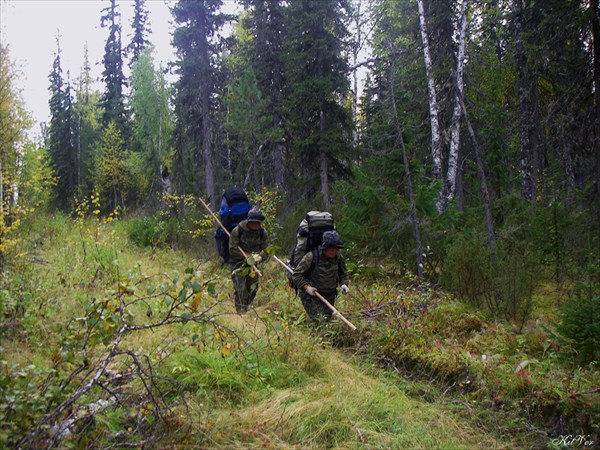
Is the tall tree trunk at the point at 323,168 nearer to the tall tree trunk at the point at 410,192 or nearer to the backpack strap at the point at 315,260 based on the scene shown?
the tall tree trunk at the point at 410,192

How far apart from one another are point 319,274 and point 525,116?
353 inches

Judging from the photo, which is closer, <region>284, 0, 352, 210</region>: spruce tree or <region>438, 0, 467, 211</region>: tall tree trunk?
<region>438, 0, 467, 211</region>: tall tree trunk

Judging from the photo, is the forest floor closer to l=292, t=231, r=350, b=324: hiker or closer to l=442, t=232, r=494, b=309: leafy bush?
l=292, t=231, r=350, b=324: hiker

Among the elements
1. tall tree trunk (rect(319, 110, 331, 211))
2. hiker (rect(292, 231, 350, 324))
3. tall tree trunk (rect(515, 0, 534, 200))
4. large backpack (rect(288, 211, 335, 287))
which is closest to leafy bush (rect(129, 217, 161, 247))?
tall tree trunk (rect(319, 110, 331, 211))

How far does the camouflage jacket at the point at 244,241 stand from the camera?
7.71 metres

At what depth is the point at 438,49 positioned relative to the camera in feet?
51.7

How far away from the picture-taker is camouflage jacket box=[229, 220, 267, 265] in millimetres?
7711

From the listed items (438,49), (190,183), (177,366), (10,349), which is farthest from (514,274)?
(190,183)

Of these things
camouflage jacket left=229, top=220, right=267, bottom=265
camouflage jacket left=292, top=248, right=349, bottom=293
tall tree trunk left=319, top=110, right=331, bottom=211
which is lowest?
camouflage jacket left=292, top=248, right=349, bottom=293

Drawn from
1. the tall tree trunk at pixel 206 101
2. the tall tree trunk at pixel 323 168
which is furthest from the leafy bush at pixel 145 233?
the tall tree trunk at pixel 323 168

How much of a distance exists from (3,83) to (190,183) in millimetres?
12029

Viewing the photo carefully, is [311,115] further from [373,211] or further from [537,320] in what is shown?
[537,320]

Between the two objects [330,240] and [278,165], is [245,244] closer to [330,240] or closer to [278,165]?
[330,240]

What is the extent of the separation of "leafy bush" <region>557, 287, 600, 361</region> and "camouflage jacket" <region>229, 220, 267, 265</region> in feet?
15.5
